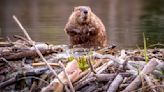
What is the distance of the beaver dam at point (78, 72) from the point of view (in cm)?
521

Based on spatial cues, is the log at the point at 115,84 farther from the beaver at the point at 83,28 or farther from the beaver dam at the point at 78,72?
the beaver at the point at 83,28

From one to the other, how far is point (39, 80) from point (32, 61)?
0.49 metres

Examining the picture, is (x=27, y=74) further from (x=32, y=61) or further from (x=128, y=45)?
(x=128, y=45)

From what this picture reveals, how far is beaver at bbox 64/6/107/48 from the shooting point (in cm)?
750

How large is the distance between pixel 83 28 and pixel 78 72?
2.06 m

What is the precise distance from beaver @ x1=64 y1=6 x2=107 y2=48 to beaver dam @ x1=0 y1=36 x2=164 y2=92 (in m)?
1.11

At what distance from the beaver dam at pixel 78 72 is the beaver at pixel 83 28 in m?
1.11

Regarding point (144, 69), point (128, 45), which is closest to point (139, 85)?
point (144, 69)

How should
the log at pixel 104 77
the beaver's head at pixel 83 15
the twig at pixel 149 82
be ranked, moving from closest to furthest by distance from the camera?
the twig at pixel 149 82, the log at pixel 104 77, the beaver's head at pixel 83 15

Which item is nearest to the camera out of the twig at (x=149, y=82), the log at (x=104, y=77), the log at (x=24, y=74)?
the twig at (x=149, y=82)

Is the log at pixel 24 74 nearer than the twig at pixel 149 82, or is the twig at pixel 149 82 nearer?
the twig at pixel 149 82

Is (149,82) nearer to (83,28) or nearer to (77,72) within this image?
(77,72)

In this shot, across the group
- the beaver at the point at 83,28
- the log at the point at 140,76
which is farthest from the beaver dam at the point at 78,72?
the beaver at the point at 83,28

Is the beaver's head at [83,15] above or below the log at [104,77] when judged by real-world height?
above
